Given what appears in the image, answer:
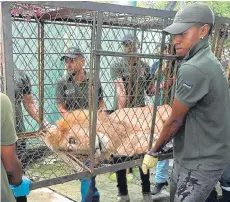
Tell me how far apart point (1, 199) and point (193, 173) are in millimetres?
1317

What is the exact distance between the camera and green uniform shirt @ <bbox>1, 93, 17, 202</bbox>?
152cm

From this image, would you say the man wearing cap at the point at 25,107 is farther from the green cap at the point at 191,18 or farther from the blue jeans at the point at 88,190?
the green cap at the point at 191,18

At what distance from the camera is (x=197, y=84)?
210 cm

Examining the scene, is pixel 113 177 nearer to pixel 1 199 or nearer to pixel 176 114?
pixel 176 114

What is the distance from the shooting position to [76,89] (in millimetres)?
3434

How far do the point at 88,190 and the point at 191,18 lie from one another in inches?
73.2

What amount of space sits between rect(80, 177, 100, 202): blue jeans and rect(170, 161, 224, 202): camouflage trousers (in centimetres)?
96

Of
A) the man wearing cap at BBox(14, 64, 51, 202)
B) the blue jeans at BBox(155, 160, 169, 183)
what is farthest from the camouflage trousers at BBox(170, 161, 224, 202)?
the blue jeans at BBox(155, 160, 169, 183)

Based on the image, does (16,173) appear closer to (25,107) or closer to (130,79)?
(25,107)

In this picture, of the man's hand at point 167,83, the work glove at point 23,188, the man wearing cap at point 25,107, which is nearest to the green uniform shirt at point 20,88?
the man wearing cap at point 25,107

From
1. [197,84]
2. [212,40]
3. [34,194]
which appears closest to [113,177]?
[34,194]

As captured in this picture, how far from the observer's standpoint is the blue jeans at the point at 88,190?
3.09 metres

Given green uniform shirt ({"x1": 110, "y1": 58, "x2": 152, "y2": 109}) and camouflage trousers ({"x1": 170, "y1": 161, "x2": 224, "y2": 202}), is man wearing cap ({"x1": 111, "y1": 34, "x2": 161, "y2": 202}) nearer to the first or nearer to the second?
green uniform shirt ({"x1": 110, "y1": 58, "x2": 152, "y2": 109})

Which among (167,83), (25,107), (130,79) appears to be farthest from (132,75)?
(25,107)
